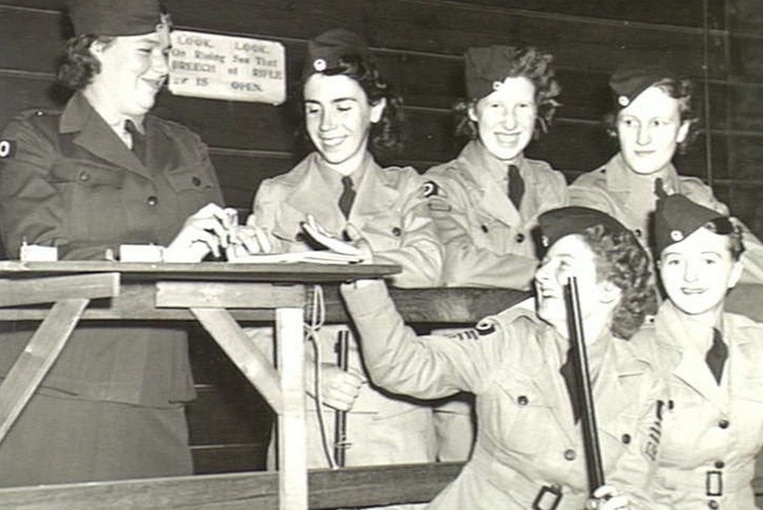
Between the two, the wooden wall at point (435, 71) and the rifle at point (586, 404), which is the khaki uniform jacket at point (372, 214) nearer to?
the rifle at point (586, 404)

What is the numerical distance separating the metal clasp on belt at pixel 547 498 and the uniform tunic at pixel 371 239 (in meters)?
0.30

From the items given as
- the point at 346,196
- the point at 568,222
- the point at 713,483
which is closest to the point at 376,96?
the point at 346,196

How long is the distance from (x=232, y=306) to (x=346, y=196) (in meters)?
0.63

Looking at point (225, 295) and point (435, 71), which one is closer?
point (225, 295)

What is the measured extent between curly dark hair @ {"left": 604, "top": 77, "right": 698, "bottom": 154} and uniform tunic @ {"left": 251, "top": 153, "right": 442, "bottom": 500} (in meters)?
0.55

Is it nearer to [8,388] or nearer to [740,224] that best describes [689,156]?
[740,224]

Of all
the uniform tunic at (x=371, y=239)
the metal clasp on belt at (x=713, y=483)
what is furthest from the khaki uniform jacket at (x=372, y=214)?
the metal clasp on belt at (x=713, y=483)

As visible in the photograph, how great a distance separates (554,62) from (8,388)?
7.03 feet

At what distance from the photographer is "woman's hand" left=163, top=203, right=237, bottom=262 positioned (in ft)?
8.40

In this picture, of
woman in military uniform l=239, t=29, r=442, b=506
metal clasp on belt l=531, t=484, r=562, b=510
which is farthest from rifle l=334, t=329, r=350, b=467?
metal clasp on belt l=531, t=484, r=562, b=510

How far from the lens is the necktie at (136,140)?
2820mm

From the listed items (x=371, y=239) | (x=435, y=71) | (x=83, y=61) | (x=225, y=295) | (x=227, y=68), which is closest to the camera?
(x=225, y=295)

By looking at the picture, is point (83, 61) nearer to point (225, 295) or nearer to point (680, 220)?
point (225, 295)

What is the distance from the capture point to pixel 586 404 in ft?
9.34
